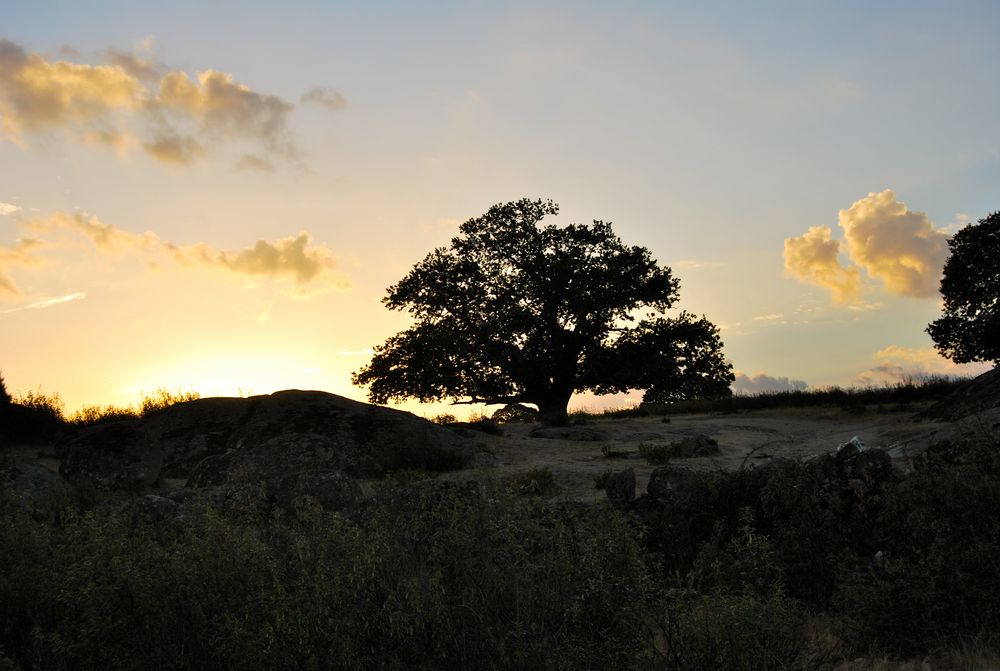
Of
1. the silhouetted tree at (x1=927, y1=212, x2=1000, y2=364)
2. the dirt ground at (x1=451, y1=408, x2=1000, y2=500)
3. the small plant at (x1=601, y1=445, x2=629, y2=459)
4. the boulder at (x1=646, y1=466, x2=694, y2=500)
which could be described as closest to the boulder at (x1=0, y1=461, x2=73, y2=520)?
the dirt ground at (x1=451, y1=408, x2=1000, y2=500)

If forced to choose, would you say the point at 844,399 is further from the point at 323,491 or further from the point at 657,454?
the point at 323,491

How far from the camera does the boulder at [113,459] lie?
14.0 metres

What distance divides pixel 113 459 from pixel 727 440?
1387 centimetres

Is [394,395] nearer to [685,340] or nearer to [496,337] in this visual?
[496,337]

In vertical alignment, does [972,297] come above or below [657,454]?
above

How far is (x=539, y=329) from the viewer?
79.1ft

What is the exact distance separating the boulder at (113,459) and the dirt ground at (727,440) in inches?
238

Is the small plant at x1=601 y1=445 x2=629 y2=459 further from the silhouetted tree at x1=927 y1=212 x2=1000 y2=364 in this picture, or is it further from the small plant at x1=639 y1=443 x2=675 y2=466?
the silhouetted tree at x1=927 y1=212 x2=1000 y2=364

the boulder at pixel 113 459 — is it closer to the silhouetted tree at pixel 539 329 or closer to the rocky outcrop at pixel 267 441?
the rocky outcrop at pixel 267 441

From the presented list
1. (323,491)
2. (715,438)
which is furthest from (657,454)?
(323,491)

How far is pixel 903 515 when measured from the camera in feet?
22.8

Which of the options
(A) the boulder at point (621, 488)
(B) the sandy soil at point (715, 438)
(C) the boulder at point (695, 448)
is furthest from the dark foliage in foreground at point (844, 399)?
(A) the boulder at point (621, 488)

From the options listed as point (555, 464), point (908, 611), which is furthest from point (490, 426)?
point (908, 611)

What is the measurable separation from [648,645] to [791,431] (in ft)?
61.7
